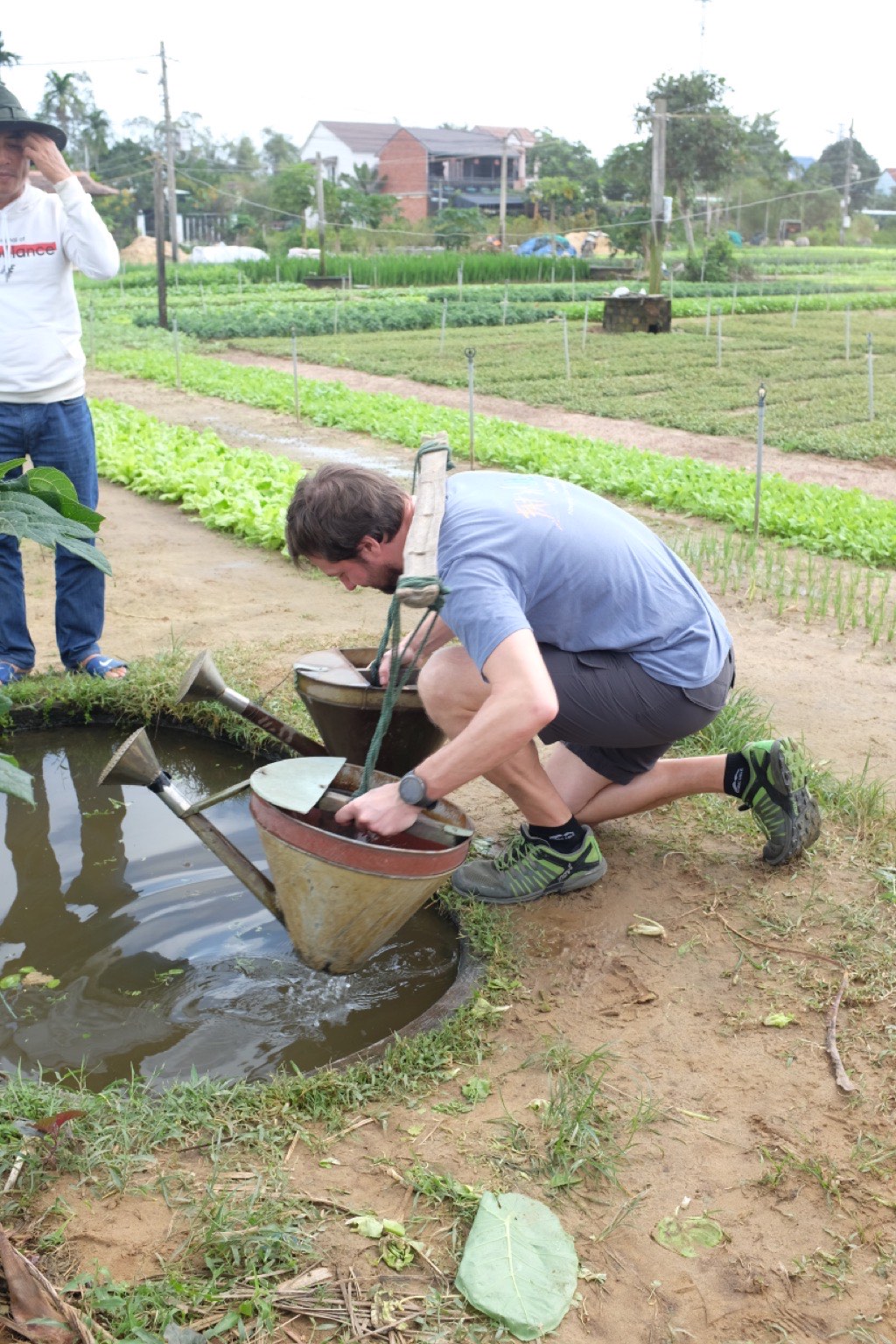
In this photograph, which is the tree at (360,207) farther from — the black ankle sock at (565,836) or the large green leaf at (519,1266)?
the large green leaf at (519,1266)

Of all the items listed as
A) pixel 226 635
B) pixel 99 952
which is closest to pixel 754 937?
pixel 99 952

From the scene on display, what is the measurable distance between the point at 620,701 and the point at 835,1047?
2.91ft

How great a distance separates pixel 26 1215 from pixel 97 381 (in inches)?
557

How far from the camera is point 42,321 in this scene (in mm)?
4152

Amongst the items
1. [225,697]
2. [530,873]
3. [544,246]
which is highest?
[544,246]

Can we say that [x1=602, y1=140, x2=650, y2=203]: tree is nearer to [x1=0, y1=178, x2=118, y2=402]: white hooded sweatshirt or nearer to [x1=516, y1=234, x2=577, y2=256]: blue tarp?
[x1=516, y1=234, x2=577, y2=256]: blue tarp

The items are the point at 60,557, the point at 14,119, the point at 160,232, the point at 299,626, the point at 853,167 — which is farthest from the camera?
the point at 853,167

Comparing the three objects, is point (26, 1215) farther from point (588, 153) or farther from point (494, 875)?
point (588, 153)

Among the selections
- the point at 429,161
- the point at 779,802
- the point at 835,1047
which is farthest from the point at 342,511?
the point at 429,161

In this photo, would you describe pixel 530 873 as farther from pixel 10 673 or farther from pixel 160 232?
pixel 160 232

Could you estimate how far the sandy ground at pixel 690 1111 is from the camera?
1.88 meters

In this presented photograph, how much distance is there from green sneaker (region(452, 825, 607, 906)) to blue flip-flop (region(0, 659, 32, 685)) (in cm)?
205

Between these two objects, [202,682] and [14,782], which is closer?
[14,782]

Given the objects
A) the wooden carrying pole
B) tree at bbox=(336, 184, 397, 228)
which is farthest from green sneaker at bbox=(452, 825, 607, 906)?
tree at bbox=(336, 184, 397, 228)
